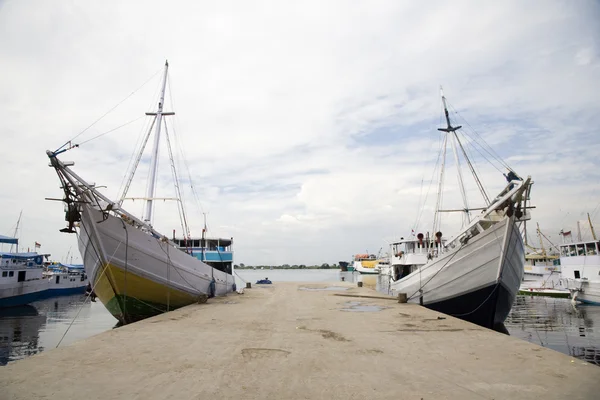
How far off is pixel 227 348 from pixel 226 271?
1892 cm

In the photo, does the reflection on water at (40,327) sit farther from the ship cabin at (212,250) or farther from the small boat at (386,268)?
the small boat at (386,268)

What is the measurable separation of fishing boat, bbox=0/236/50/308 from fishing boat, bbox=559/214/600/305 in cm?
4571

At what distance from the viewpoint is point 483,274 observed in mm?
13719

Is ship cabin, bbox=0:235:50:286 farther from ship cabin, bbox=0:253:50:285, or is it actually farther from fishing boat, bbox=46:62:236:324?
fishing boat, bbox=46:62:236:324

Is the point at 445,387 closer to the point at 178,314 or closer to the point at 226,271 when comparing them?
the point at 178,314

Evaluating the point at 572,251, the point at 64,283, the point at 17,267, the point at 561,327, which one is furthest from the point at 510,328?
the point at 64,283

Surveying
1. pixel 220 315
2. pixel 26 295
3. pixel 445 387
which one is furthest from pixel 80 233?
pixel 26 295

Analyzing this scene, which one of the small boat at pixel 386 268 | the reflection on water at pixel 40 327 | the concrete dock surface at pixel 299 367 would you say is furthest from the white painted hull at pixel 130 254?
the small boat at pixel 386 268

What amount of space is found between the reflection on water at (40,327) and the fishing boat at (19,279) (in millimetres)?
1829

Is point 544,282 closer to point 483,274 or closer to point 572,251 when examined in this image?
point 572,251

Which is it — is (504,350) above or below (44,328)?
above

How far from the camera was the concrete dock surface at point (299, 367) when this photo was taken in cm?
470

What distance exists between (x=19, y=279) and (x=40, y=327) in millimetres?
16833

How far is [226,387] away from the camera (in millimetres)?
4855
